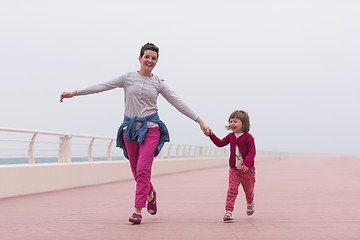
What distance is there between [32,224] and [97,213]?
49.1 inches

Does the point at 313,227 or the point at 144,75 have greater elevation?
the point at 144,75

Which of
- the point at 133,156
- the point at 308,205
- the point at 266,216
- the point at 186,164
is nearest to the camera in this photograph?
the point at 133,156

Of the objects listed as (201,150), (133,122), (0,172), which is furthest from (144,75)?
(201,150)

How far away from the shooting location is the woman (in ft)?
20.7

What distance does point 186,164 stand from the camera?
83.1 feet

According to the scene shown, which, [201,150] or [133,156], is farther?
[201,150]

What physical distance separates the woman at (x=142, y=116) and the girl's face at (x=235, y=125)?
0.29 m

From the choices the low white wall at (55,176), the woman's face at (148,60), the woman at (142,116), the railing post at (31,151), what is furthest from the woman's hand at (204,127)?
the railing post at (31,151)

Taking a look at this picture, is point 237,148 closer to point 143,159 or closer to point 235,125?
point 235,125

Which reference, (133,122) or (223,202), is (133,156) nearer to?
(133,122)

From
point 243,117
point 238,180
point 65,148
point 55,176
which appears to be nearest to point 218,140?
point 243,117

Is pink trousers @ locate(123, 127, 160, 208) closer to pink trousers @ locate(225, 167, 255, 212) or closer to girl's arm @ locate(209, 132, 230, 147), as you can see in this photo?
girl's arm @ locate(209, 132, 230, 147)

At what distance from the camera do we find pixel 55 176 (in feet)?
39.1

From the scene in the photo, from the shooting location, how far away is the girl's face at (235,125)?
21.5ft
